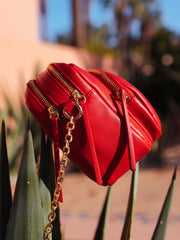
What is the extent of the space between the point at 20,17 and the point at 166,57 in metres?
4.11

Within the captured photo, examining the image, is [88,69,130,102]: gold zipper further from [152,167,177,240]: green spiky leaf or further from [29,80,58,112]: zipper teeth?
[152,167,177,240]: green spiky leaf

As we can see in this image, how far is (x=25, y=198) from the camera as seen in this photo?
57cm

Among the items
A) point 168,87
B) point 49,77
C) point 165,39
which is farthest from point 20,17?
point 165,39

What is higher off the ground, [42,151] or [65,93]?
[65,93]

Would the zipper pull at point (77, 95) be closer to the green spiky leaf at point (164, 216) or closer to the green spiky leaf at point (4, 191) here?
the green spiky leaf at point (4, 191)

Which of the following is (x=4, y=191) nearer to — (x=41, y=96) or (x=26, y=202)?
(x=26, y=202)

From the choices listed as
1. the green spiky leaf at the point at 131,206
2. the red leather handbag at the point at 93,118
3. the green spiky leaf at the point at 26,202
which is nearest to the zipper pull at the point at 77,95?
the red leather handbag at the point at 93,118

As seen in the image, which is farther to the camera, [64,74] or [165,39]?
[165,39]

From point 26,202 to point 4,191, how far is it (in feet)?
0.40

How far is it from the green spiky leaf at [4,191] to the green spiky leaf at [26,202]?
0.08 metres

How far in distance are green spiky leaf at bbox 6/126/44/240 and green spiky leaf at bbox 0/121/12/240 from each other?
0.27 feet

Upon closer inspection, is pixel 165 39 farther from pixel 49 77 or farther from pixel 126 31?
pixel 49 77

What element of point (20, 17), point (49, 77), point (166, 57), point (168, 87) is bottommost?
point (168, 87)

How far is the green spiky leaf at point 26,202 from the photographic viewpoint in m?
0.56
